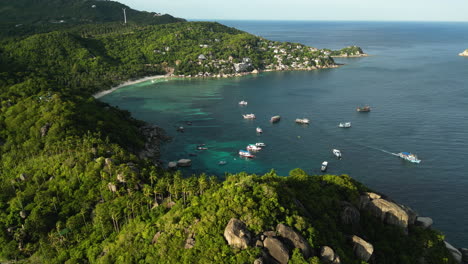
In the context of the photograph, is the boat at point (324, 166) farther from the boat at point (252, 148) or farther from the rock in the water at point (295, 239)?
the rock in the water at point (295, 239)

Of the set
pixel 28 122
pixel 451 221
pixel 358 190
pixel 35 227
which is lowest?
pixel 451 221

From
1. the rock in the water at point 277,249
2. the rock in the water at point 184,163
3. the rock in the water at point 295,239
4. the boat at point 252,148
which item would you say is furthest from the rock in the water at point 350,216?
the rock in the water at point 184,163

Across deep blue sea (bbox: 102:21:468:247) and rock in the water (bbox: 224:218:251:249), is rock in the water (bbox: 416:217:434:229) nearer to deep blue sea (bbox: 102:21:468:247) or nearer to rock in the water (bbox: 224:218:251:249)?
deep blue sea (bbox: 102:21:468:247)

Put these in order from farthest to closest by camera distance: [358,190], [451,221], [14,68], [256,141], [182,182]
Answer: [14,68] < [256,141] < [451,221] < [358,190] < [182,182]

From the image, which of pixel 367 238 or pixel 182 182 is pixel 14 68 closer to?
pixel 182 182

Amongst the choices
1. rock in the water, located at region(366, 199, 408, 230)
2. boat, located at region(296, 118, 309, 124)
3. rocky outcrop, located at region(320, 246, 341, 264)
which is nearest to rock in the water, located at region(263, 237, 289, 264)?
rocky outcrop, located at region(320, 246, 341, 264)

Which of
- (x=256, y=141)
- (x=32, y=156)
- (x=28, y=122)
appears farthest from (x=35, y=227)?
(x=256, y=141)

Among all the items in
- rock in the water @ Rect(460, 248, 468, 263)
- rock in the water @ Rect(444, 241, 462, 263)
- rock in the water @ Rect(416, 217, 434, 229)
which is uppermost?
rock in the water @ Rect(416, 217, 434, 229)
